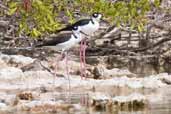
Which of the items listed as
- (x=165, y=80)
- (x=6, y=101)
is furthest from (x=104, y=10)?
(x=6, y=101)

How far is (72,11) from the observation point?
1479 centimetres

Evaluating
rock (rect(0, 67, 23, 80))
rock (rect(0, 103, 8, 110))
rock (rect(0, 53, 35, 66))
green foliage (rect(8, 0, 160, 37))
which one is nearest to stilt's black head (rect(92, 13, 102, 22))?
green foliage (rect(8, 0, 160, 37))

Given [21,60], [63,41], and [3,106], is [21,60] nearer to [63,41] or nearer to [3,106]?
[63,41]

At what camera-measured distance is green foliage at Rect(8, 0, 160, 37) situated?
12758mm

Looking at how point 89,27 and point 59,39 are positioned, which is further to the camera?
point 89,27

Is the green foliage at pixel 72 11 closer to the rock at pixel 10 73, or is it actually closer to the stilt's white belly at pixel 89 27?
the stilt's white belly at pixel 89 27

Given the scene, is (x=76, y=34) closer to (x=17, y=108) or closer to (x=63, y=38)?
(x=63, y=38)

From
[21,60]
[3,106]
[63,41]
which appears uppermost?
[63,41]

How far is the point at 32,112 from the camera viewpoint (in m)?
9.71

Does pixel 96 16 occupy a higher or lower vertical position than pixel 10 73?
higher

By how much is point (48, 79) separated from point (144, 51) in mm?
4965

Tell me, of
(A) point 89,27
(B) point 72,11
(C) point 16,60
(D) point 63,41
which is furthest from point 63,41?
(C) point 16,60

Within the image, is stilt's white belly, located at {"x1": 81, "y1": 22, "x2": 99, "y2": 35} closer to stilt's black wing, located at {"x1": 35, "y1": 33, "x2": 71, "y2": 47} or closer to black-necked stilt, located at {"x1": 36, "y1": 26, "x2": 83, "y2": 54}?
black-necked stilt, located at {"x1": 36, "y1": 26, "x2": 83, "y2": 54}

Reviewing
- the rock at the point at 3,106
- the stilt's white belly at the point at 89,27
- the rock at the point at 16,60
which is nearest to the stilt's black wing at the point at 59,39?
the stilt's white belly at the point at 89,27
